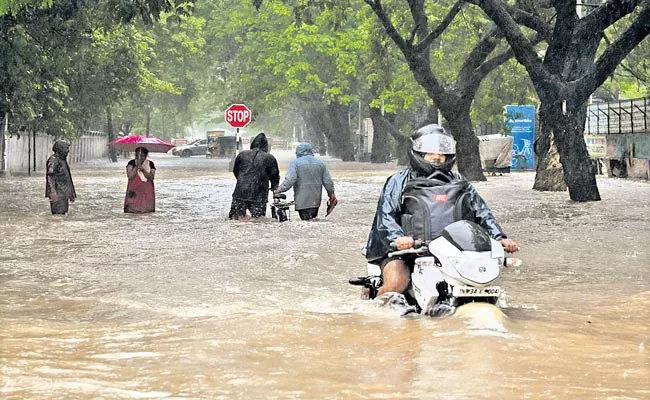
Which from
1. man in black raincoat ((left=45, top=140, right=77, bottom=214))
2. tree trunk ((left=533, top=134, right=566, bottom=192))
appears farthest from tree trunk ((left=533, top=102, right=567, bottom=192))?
man in black raincoat ((left=45, top=140, right=77, bottom=214))

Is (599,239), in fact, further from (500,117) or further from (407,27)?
(500,117)

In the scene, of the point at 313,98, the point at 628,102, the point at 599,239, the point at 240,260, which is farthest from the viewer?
the point at 313,98

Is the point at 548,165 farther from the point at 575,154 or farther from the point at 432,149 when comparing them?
the point at 432,149

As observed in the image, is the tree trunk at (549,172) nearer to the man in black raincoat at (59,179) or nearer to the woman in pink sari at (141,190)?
the woman in pink sari at (141,190)

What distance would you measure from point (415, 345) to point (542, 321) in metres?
1.35

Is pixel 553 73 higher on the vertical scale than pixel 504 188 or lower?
higher

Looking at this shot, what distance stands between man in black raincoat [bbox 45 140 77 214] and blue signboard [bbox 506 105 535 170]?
989 inches

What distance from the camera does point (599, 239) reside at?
17.2m

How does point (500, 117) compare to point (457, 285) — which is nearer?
point (457, 285)

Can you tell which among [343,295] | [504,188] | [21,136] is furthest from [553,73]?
[21,136]

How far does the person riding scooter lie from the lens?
765cm

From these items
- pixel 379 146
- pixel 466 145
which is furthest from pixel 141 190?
pixel 379 146

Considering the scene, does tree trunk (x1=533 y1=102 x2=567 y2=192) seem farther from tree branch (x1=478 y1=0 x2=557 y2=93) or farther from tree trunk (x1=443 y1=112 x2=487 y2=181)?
tree branch (x1=478 y1=0 x2=557 y2=93)

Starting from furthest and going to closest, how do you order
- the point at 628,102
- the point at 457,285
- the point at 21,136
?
the point at 21,136
the point at 628,102
the point at 457,285
